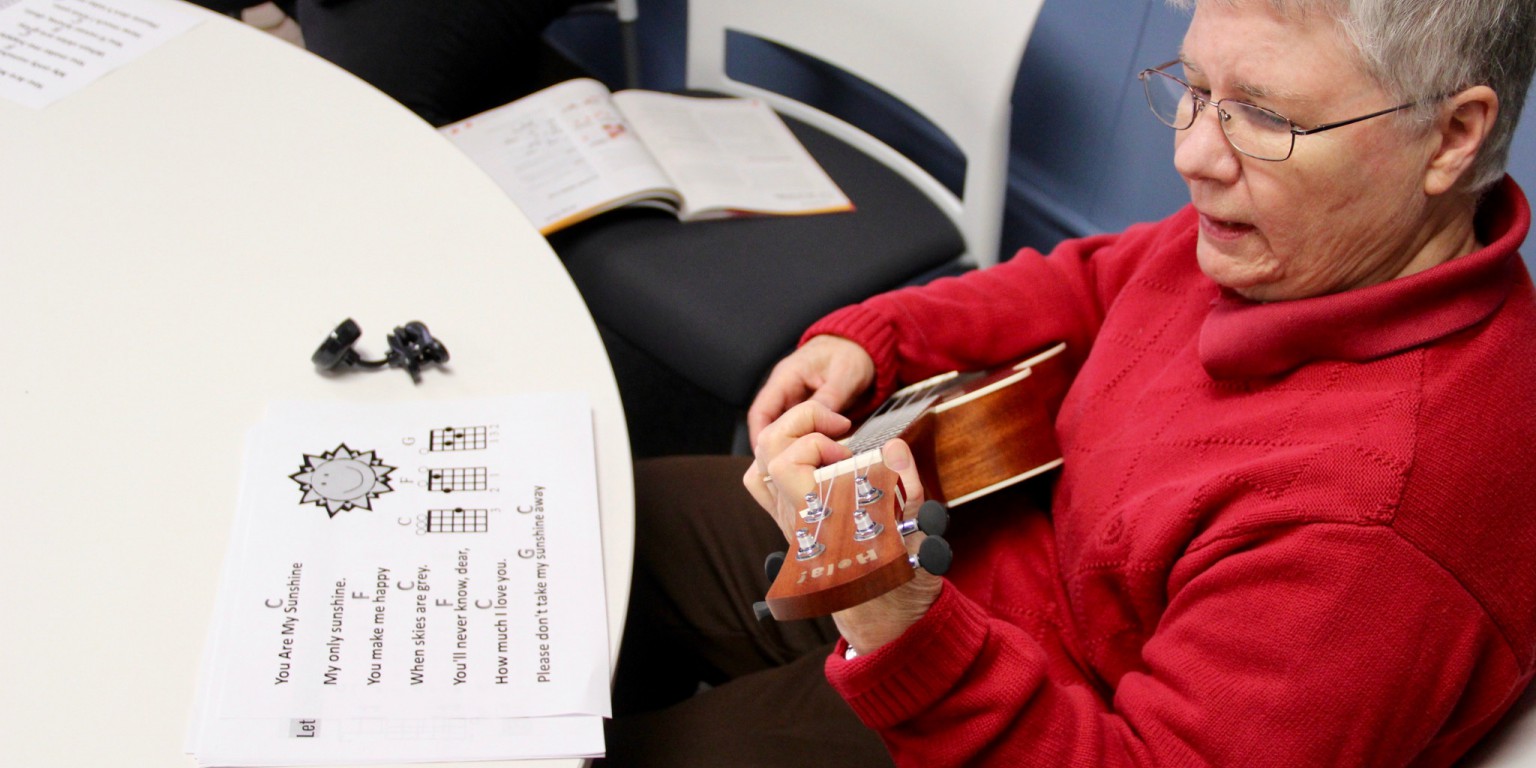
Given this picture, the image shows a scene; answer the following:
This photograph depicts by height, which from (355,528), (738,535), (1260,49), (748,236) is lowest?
(738,535)

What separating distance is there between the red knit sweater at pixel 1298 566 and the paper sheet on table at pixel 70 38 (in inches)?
45.9

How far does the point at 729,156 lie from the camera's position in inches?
79.3

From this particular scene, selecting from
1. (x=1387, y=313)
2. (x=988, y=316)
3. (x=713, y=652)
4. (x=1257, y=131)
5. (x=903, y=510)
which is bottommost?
(x=713, y=652)

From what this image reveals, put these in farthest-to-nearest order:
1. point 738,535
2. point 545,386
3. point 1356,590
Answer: point 738,535
point 545,386
point 1356,590

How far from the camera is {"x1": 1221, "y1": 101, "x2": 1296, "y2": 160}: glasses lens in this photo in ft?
3.09

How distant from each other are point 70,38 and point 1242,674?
1.52 meters

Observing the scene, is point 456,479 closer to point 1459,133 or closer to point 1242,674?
point 1242,674

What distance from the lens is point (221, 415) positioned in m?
1.05

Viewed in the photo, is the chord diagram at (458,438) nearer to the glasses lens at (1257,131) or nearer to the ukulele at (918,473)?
the ukulele at (918,473)

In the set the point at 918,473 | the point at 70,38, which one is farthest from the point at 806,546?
the point at 70,38

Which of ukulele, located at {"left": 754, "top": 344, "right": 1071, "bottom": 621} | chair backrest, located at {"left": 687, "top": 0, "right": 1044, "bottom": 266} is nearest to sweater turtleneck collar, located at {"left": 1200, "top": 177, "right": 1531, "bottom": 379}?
ukulele, located at {"left": 754, "top": 344, "right": 1071, "bottom": 621}

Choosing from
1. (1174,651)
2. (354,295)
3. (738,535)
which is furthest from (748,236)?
(1174,651)

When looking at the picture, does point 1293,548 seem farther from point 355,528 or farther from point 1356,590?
point 355,528

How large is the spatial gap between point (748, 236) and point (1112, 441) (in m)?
0.84
